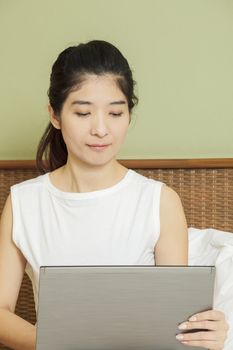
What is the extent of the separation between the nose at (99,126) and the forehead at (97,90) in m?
0.04

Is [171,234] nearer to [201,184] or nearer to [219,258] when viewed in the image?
[219,258]

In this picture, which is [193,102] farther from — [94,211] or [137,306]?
[137,306]

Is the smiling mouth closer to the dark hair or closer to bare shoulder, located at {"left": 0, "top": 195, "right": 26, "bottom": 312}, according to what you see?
the dark hair

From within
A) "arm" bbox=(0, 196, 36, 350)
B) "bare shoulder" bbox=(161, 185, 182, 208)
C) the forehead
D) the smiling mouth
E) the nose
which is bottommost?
"arm" bbox=(0, 196, 36, 350)

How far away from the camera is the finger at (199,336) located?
39.5 inches

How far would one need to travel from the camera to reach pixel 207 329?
1036 mm

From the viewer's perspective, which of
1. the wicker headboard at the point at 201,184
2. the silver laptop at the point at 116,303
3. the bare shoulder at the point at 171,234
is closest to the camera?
the silver laptop at the point at 116,303

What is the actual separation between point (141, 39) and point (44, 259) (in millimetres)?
826

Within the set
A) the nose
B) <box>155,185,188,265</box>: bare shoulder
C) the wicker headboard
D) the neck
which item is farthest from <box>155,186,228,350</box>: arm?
the wicker headboard

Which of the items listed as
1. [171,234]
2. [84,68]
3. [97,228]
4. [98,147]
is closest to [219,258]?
[171,234]

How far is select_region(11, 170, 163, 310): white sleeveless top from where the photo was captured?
4.65 feet

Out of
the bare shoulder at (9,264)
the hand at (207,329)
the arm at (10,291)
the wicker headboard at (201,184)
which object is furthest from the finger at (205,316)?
the wicker headboard at (201,184)

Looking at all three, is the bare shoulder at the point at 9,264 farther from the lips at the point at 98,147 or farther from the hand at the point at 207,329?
the hand at the point at 207,329

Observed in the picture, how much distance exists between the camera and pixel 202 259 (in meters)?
1.59
